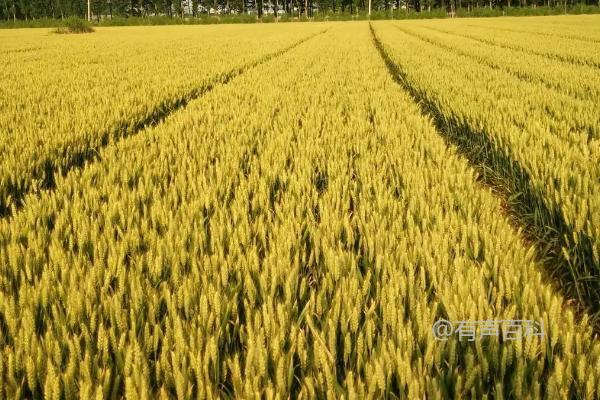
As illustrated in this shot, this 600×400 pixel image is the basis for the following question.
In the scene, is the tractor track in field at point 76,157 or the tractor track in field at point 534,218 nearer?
the tractor track in field at point 534,218

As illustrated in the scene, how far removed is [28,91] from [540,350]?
6702 millimetres

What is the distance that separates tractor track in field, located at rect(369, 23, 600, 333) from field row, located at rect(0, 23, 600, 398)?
0.55ft

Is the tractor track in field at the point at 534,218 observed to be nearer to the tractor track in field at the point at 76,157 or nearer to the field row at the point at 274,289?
the field row at the point at 274,289

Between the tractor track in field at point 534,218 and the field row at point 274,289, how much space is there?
0.17m

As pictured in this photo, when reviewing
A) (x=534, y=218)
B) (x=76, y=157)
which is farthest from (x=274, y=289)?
(x=76, y=157)

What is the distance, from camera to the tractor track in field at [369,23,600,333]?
184 centimetres

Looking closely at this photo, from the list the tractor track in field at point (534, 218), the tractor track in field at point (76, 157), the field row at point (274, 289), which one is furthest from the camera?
the tractor track in field at point (76, 157)

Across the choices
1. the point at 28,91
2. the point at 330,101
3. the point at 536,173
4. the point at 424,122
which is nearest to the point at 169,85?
the point at 28,91

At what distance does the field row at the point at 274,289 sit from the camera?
103 cm

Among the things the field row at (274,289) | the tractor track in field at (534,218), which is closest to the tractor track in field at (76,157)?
the field row at (274,289)

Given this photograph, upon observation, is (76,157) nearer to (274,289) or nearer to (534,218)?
(274,289)

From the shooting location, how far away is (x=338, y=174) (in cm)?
270

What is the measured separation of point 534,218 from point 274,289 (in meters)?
1.72

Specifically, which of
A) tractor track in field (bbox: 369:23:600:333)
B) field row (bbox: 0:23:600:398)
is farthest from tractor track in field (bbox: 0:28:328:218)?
tractor track in field (bbox: 369:23:600:333)
